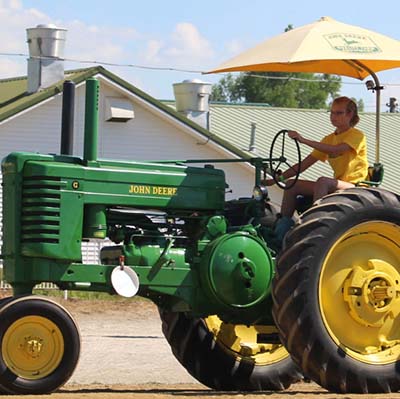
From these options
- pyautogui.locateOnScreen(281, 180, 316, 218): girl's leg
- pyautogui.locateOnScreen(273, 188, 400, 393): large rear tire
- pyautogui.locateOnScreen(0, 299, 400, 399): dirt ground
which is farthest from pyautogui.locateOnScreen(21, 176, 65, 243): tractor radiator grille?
pyautogui.locateOnScreen(281, 180, 316, 218): girl's leg

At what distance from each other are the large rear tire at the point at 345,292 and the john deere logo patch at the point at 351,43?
1.07 m

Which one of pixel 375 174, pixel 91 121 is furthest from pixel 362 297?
pixel 91 121

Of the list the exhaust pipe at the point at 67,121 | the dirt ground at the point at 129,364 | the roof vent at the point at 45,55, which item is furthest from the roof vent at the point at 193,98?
the exhaust pipe at the point at 67,121

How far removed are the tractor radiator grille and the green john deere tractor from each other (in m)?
0.01

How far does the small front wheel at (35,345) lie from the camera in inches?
346

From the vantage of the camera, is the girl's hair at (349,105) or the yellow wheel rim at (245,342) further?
the yellow wheel rim at (245,342)

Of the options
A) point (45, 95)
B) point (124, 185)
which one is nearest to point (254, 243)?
point (124, 185)

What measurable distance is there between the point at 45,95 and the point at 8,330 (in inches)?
756

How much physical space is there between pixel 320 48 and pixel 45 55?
19.7 metres

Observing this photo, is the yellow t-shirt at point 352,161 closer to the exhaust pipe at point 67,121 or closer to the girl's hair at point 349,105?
the girl's hair at point 349,105

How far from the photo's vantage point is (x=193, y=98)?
1259 inches

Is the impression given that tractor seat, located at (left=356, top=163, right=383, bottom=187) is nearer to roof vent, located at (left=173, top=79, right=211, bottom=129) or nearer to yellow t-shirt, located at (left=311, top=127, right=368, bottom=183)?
yellow t-shirt, located at (left=311, top=127, right=368, bottom=183)

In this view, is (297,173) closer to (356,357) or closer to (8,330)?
(356,357)

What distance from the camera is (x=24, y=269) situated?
30.6 feet
